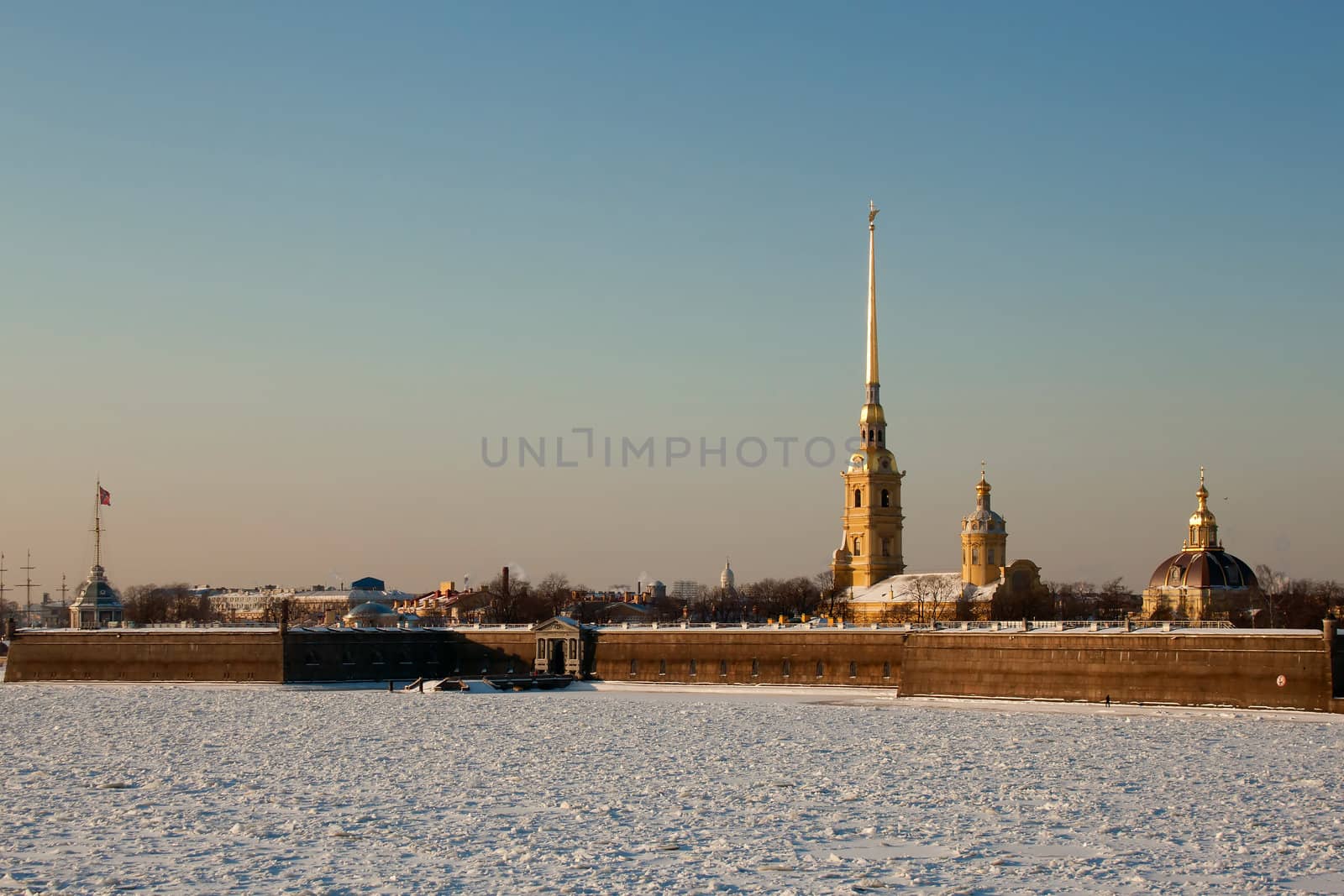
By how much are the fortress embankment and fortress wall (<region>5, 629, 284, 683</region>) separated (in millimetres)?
58

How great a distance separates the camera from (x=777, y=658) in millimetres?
70438

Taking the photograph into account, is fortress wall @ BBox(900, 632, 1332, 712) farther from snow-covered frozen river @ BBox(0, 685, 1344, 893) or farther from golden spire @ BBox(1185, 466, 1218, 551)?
golden spire @ BBox(1185, 466, 1218, 551)

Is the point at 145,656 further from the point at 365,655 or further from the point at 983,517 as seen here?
the point at 983,517

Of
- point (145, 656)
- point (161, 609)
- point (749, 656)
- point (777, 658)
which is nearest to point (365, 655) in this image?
point (145, 656)

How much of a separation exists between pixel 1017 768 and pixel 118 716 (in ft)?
102

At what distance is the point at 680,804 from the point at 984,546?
83.4m

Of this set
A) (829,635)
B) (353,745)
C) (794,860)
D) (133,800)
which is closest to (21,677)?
(829,635)

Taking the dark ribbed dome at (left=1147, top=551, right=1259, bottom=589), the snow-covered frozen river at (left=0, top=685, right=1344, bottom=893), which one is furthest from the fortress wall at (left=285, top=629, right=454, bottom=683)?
the dark ribbed dome at (left=1147, top=551, right=1259, bottom=589)

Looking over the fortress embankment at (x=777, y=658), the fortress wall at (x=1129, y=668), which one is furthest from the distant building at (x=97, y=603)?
the fortress wall at (x=1129, y=668)

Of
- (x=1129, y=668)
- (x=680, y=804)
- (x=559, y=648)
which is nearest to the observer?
(x=680, y=804)

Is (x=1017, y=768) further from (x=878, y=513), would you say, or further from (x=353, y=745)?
(x=878, y=513)

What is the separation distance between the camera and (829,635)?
226 feet

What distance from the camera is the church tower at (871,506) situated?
11556cm

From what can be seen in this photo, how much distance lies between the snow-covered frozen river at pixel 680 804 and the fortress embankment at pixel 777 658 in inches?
117
